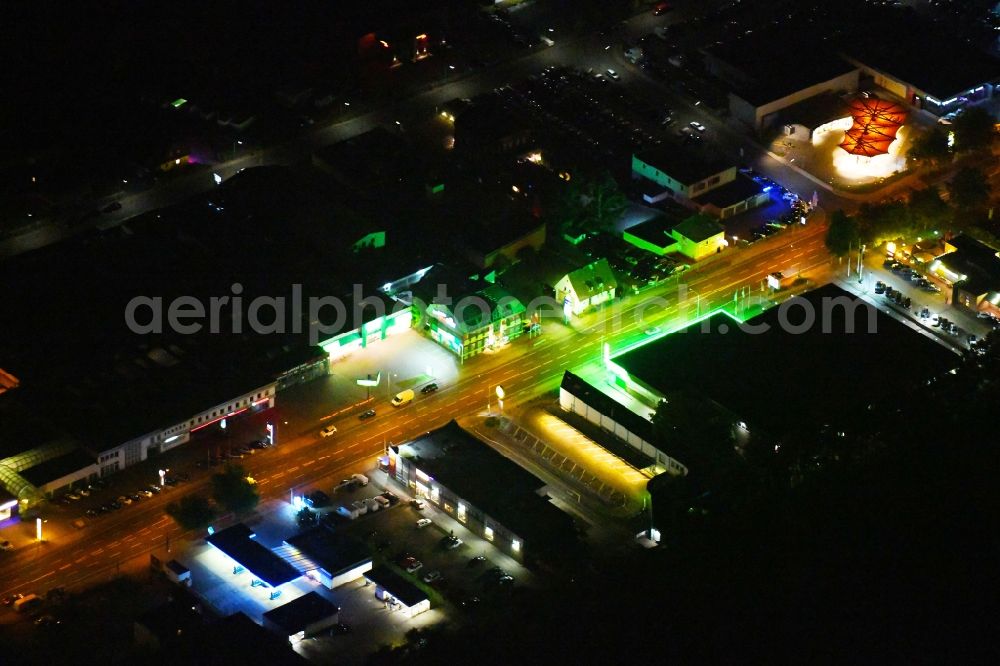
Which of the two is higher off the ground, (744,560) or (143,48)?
(143,48)

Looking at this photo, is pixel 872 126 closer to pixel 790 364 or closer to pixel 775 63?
pixel 775 63

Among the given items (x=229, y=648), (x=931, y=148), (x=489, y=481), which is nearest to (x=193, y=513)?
(x=229, y=648)

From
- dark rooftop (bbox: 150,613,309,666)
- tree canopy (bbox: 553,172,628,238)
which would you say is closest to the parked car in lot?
dark rooftop (bbox: 150,613,309,666)

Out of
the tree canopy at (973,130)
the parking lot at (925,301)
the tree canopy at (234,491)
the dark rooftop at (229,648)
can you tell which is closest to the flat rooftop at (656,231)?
the parking lot at (925,301)

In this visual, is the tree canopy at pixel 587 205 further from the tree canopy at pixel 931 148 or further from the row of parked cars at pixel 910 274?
the tree canopy at pixel 931 148

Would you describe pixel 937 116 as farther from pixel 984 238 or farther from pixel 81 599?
pixel 81 599

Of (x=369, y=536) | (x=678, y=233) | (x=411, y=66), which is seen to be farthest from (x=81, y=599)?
(x=411, y=66)
